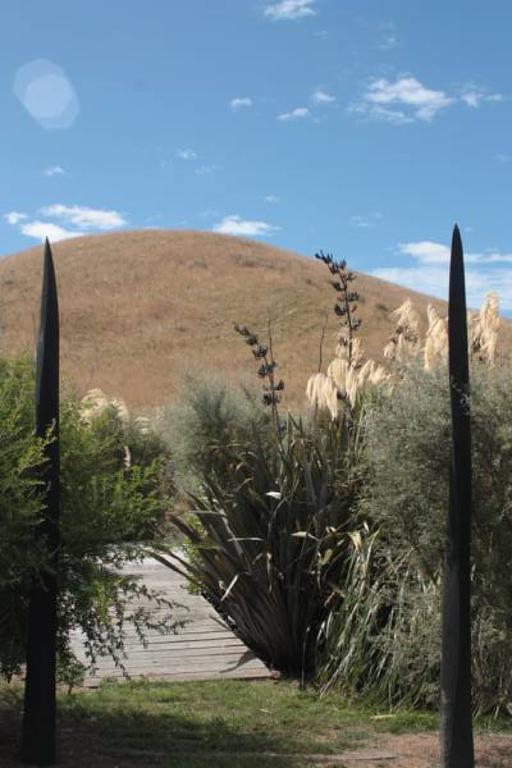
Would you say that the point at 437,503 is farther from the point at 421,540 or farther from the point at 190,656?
the point at 190,656

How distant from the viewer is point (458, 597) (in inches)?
212

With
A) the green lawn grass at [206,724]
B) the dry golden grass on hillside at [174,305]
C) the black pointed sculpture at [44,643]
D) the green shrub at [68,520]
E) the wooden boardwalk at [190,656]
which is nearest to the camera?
the green shrub at [68,520]

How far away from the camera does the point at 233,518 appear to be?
8.12m

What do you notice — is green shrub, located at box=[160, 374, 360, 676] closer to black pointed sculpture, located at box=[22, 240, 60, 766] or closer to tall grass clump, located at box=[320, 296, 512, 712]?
tall grass clump, located at box=[320, 296, 512, 712]

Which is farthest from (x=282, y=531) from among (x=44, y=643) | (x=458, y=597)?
(x=44, y=643)

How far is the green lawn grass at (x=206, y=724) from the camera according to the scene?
554cm

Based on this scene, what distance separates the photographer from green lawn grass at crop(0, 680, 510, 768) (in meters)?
5.54

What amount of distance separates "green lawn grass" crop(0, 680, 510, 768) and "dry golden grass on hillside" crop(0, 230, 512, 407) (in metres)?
37.4

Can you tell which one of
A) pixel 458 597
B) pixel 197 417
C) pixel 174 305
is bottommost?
pixel 458 597

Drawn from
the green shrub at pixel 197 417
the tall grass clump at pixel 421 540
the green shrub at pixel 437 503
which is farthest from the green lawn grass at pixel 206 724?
the green shrub at pixel 197 417

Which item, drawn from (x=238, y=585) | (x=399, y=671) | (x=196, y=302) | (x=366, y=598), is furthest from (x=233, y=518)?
(x=196, y=302)

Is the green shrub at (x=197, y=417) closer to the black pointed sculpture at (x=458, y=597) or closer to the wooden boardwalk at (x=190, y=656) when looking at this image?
the wooden boardwalk at (x=190, y=656)

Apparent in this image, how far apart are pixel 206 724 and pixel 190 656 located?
6.55 feet

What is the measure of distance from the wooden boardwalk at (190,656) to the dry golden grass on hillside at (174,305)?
117 feet
